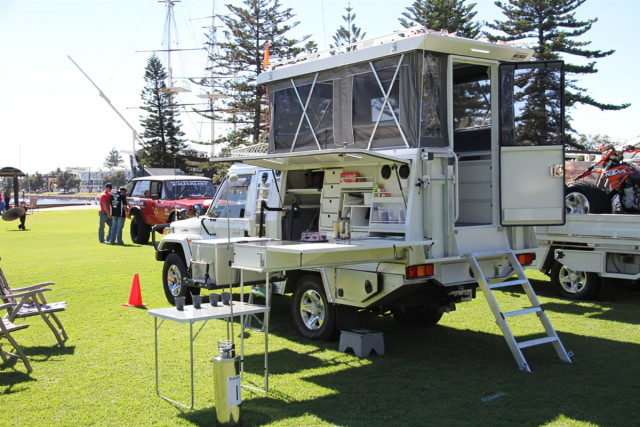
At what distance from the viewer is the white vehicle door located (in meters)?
7.21

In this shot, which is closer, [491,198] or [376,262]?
[376,262]

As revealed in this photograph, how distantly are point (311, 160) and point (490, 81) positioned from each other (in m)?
2.33

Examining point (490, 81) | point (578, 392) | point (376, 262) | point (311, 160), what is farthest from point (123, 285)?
point (578, 392)

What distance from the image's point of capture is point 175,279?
32.9 feet

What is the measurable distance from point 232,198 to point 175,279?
169 cm

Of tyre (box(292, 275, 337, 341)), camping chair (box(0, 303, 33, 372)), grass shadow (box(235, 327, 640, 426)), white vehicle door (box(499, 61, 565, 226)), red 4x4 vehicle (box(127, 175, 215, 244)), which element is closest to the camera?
grass shadow (box(235, 327, 640, 426))

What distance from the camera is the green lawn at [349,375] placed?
17.2 feet

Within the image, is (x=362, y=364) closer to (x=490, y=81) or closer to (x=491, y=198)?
(x=491, y=198)

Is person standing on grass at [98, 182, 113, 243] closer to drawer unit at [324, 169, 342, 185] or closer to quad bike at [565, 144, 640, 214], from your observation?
drawer unit at [324, 169, 342, 185]

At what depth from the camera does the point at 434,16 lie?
29.7m

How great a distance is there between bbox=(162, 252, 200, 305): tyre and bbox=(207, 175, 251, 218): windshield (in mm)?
890

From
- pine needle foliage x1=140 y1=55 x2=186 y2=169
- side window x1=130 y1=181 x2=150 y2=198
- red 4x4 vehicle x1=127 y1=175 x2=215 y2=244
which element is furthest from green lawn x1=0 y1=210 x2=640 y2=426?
pine needle foliage x1=140 y1=55 x2=186 y2=169

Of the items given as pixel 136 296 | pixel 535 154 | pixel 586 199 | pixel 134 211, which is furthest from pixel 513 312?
pixel 134 211

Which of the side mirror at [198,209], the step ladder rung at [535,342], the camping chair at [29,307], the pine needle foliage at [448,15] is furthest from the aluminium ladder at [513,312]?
the pine needle foliage at [448,15]
